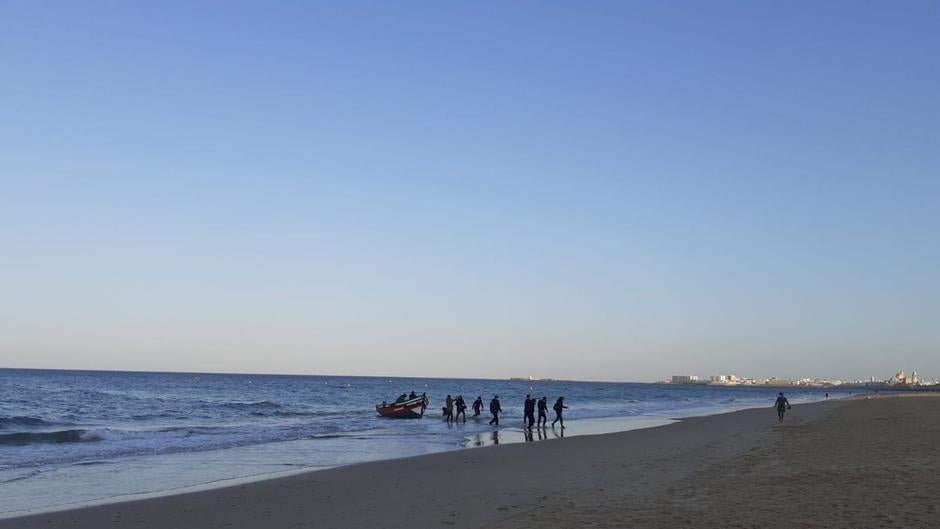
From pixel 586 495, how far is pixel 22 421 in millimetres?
36532

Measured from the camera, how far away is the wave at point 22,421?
1508 inches

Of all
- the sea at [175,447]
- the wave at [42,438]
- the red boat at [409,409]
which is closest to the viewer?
the sea at [175,447]

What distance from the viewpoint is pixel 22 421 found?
39719 millimetres

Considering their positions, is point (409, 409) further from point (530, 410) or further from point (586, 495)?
Result: point (586, 495)

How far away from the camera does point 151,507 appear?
43.3ft

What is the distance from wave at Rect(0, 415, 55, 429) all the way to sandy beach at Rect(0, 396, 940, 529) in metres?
26.7

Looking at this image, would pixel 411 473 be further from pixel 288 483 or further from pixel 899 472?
pixel 899 472

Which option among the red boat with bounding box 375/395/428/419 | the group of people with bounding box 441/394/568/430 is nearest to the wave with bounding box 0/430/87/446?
the group of people with bounding box 441/394/568/430

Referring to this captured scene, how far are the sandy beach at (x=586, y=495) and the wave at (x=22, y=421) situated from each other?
87.5 ft

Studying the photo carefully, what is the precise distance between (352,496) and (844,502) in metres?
7.89

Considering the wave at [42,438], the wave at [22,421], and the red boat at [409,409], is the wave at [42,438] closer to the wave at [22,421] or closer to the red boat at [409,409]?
the wave at [22,421]

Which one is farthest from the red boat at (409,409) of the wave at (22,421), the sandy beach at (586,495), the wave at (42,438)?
the sandy beach at (586,495)

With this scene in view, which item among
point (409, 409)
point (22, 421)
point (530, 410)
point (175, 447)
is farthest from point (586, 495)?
point (22, 421)

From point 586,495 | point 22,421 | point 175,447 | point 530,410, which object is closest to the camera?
point 586,495
